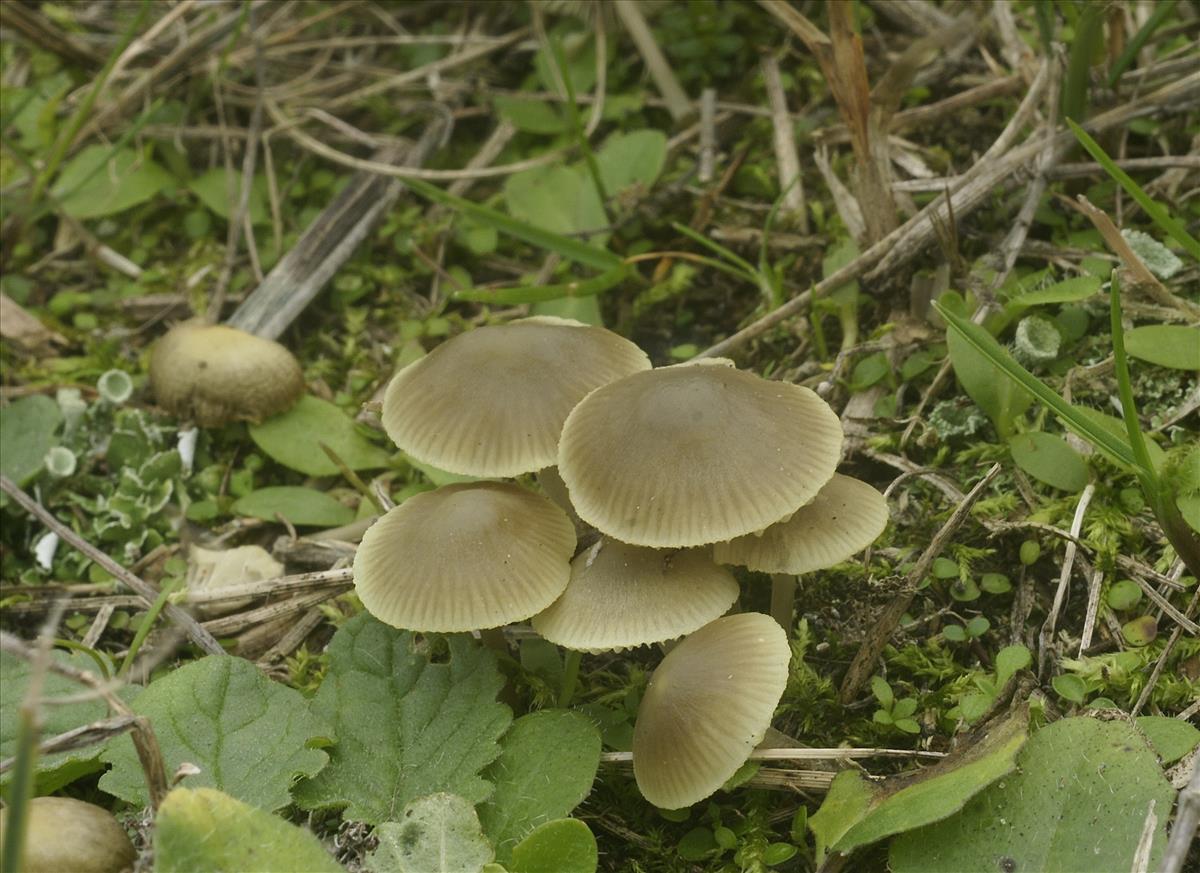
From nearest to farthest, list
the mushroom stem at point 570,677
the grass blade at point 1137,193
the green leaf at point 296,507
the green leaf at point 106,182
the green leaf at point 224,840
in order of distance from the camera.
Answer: the green leaf at point 224,840
the mushroom stem at point 570,677
the grass blade at point 1137,193
the green leaf at point 296,507
the green leaf at point 106,182

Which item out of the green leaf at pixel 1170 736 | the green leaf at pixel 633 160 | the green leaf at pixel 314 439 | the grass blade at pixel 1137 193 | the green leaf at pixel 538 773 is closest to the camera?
the green leaf at pixel 1170 736

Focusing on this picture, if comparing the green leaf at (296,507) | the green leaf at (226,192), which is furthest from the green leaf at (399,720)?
the green leaf at (226,192)

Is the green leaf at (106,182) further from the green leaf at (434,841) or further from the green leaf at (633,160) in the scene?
the green leaf at (434,841)

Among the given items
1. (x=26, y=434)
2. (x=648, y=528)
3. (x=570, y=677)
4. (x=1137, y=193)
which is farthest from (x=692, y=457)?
(x=26, y=434)

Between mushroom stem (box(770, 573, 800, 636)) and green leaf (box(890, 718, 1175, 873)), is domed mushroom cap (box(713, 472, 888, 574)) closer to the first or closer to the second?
mushroom stem (box(770, 573, 800, 636))

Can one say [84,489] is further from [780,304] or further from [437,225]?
[780,304]

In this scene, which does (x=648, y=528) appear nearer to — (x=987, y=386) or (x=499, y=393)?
(x=499, y=393)

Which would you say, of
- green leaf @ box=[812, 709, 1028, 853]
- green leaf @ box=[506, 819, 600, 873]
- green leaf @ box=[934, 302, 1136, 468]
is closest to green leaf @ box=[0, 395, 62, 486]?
green leaf @ box=[506, 819, 600, 873]
